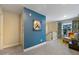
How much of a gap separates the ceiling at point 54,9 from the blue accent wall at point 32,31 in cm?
15

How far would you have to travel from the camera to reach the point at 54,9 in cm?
237

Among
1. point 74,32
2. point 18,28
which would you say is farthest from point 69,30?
point 18,28

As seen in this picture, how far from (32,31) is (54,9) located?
0.83 meters

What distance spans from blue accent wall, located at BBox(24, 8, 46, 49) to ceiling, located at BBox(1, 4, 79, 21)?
150mm

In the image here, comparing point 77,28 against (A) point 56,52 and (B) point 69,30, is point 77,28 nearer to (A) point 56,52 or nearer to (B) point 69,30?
(B) point 69,30

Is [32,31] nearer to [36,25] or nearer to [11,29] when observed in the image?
[36,25]

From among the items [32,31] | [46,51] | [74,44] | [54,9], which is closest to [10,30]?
[32,31]

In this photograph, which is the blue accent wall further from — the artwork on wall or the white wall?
the white wall

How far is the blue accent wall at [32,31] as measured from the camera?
7.81 ft

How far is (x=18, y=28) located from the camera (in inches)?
90.4

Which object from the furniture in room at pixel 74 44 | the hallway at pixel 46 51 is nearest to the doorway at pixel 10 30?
the hallway at pixel 46 51

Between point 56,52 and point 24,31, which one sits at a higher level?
point 24,31

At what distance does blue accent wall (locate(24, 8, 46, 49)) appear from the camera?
2381 mm

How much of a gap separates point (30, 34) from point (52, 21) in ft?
2.29
